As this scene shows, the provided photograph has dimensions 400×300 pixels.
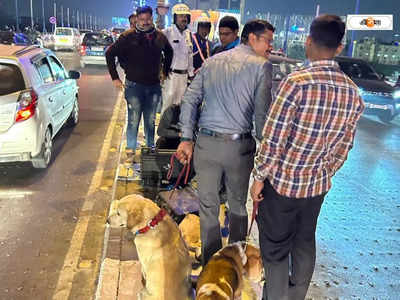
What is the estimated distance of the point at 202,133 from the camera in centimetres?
293

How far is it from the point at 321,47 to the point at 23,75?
14.6 ft

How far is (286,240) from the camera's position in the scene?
2584 millimetres

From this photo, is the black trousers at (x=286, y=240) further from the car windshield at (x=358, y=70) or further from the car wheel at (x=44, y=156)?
the car windshield at (x=358, y=70)

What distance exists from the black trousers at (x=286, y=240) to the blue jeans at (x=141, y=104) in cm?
331

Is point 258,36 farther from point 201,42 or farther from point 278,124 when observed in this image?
point 201,42

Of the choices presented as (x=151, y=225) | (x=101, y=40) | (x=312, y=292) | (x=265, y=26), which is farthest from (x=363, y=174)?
(x=101, y=40)

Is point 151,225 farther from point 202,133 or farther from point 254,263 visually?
point 254,263

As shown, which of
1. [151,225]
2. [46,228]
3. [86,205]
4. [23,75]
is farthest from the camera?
[23,75]

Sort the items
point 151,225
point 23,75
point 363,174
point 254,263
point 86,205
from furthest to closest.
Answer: point 363,174
point 23,75
point 86,205
point 254,263
point 151,225

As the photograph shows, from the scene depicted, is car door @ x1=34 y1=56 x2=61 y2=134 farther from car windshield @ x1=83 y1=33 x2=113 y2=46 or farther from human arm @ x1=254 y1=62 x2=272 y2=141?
car windshield @ x1=83 y1=33 x2=113 y2=46

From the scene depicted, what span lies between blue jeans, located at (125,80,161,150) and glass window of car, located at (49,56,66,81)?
82.6 inches

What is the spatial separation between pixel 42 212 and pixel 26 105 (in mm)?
1540

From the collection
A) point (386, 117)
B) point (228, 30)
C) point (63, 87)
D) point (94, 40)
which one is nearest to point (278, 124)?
point (228, 30)

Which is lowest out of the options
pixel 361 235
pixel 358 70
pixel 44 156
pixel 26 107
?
pixel 361 235
